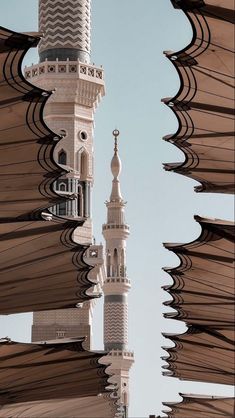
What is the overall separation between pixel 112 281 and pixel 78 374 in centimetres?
3691

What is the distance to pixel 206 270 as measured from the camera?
61.5 ft

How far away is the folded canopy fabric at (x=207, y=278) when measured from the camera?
16938mm

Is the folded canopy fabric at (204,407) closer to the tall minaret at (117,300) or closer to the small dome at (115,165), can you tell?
the tall minaret at (117,300)

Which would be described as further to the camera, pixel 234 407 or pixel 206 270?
pixel 234 407

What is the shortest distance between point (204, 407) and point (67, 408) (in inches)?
142

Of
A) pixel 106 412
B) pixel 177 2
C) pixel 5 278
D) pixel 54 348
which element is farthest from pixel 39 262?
pixel 106 412

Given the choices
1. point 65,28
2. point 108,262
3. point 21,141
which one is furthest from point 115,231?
point 21,141

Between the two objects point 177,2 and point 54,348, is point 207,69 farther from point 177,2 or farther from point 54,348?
point 54,348

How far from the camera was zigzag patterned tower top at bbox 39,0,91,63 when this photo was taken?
45375 mm

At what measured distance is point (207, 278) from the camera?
19.0 metres

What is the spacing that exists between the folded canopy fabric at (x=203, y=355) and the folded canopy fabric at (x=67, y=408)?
1.98 m

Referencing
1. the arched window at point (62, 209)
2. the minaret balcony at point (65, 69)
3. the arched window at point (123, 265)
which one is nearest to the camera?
the minaret balcony at point (65, 69)

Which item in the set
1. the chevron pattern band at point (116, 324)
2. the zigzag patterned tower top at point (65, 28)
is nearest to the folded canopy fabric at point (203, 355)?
the zigzag patterned tower top at point (65, 28)

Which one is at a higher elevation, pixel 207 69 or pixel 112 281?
pixel 112 281
